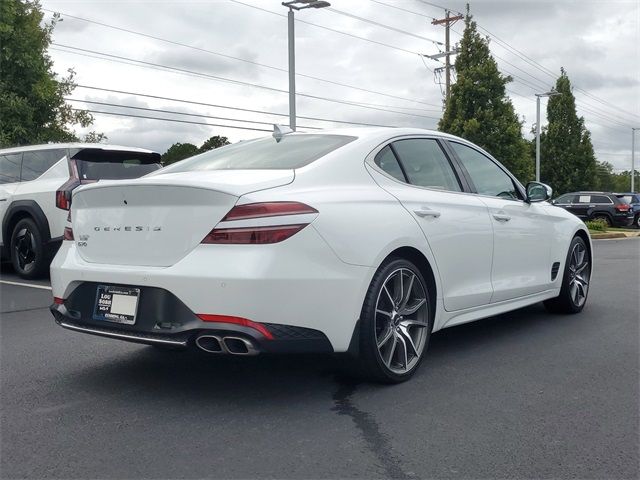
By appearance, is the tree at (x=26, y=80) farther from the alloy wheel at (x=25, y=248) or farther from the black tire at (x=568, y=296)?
the black tire at (x=568, y=296)

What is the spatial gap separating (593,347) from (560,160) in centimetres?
3818

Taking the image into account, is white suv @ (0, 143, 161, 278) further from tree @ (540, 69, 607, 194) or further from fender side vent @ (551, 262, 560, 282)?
tree @ (540, 69, 607, 194)

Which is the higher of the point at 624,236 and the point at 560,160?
the point at 560,160

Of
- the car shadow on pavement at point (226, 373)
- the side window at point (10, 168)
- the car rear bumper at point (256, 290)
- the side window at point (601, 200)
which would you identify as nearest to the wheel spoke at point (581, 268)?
the car shadow on pavement at point (226, 373)

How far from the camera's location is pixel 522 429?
11.3 feet

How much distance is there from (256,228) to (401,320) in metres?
1.21

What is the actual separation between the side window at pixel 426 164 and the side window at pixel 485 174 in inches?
10.8

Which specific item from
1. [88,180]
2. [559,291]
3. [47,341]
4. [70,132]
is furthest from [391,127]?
[70,132]

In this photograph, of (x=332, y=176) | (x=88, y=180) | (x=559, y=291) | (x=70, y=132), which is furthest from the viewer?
(x=70, y=132)

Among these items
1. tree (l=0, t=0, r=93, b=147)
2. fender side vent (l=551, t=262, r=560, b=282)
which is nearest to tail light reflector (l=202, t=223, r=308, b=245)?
fender side vent (l=551, t=262, r=560, b=282)

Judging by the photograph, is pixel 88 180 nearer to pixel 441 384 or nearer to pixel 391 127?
pixel 391 127

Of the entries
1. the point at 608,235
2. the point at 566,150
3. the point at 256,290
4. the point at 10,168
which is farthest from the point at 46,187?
the point at 566,150

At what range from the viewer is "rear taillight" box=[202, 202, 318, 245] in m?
3.54

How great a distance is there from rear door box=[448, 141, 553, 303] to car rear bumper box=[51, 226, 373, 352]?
186cm
